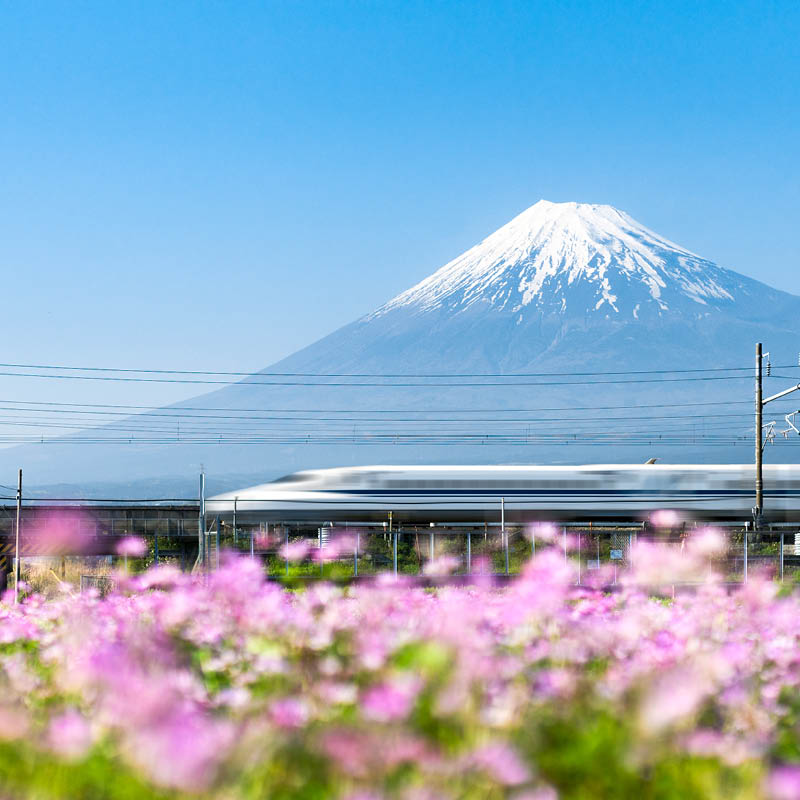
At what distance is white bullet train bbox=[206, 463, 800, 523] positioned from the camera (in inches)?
1651

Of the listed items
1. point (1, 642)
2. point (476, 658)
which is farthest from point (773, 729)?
point (1, 642)

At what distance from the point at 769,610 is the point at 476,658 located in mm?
2428

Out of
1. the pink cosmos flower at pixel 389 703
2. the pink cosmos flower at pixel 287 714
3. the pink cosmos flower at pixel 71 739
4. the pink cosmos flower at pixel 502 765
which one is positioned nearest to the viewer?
the pink cosmos flower at pixel 502 765

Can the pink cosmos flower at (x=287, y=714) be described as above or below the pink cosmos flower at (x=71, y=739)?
above

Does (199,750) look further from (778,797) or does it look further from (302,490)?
(302,490)

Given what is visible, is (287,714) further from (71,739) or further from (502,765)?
(502,765)

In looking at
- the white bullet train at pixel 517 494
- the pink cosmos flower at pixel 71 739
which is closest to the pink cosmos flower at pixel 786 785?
the pink cosmos flower at pixel 71 739

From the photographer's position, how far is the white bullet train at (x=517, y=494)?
41938 millimetres

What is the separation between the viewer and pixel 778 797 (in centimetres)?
256

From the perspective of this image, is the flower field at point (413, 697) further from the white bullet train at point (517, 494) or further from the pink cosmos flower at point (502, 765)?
the white bullet train at point (517, 494)

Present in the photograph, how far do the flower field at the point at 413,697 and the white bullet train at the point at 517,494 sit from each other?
35808 millimetres

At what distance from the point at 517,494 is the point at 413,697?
136 feet

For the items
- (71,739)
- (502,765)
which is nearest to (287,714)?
(71,739)

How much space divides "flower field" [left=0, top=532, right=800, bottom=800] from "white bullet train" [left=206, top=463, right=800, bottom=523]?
3581cm
